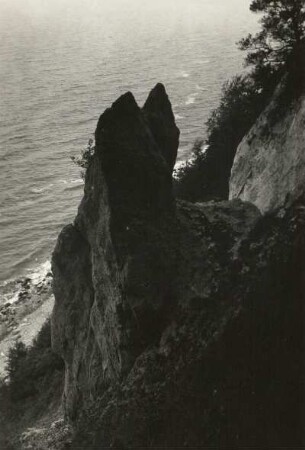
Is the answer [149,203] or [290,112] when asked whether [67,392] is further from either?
[290,112]

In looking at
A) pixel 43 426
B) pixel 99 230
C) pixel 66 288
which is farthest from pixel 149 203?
pixel 43 426

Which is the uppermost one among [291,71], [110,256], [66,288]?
[291,71]

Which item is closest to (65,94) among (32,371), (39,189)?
(39,189)

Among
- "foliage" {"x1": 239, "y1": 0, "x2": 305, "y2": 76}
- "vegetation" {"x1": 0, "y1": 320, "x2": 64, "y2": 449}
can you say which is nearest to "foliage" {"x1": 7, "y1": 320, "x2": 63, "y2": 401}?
"vegetation" {"x1": 0, "y1": 320, "x2": 64, "y2": 449}

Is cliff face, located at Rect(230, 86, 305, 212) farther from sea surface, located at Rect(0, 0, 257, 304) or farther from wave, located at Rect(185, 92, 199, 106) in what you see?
wave, located at Rect(185, 92, 199, 106)

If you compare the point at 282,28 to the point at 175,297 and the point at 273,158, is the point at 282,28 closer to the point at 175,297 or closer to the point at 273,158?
the point at 273,158

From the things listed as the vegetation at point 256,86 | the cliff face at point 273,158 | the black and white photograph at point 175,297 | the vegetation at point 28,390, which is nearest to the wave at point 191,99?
the vegetation at point 256,86

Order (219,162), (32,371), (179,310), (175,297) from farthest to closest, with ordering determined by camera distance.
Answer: (219,162) → (32,371) → (175,297) → (179,310)
